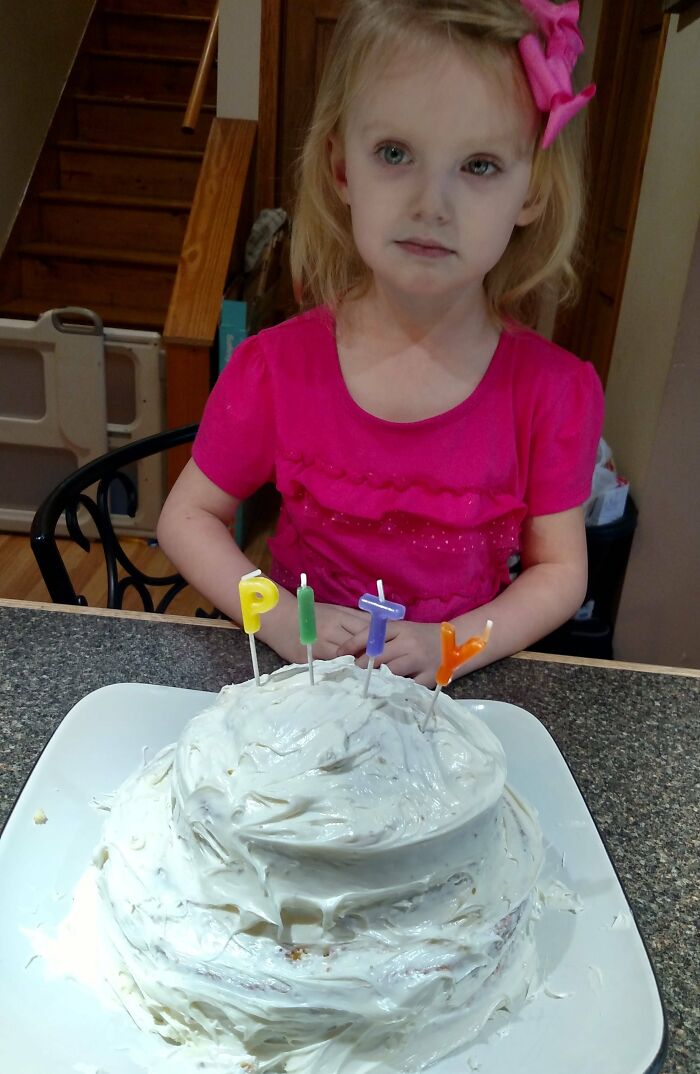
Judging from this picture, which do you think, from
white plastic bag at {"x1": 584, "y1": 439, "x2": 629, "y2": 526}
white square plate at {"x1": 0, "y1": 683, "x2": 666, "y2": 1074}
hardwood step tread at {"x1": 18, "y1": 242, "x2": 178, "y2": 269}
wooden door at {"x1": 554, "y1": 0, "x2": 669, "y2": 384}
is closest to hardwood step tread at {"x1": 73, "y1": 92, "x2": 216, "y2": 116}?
hardwood step tread at {"x1": 18, "y1": 242, "x2": 178, "y2": 269}

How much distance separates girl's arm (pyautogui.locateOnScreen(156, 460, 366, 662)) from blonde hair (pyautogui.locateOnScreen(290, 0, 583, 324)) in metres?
0.28

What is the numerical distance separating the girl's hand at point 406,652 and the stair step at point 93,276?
299 centimetres

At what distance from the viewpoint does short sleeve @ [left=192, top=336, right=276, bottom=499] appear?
103cm

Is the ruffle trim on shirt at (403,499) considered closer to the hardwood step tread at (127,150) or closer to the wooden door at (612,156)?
the wooden door at (612,156)

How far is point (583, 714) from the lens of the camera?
2.65 feet

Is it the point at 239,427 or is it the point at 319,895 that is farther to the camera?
the point at 239,427

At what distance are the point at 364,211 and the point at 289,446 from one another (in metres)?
0.30

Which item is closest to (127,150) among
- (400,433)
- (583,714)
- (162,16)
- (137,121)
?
(137,121)

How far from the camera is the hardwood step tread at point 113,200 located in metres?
3.58

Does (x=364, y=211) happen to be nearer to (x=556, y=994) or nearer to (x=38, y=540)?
(x=38, y=540)

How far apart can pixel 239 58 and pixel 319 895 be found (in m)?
3.12

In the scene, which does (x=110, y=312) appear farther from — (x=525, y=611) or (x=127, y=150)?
(x=525, y=611)

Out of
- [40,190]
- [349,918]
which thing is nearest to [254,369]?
[349,918]

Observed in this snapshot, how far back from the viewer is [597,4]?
9.18ft
